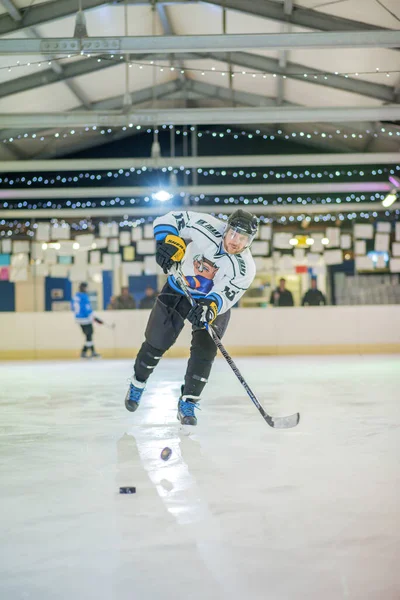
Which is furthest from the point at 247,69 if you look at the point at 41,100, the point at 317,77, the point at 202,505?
the point at 202,505

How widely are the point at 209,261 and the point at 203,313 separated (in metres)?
0.30

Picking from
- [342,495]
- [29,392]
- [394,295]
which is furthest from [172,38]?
[394,295]

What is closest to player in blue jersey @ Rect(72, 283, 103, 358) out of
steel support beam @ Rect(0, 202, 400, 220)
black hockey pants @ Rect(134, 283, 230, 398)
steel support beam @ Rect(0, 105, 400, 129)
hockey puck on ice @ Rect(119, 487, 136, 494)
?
steel support beam @ Rect(0, 202, 400, 220)

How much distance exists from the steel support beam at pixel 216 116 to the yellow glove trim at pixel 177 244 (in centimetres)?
529

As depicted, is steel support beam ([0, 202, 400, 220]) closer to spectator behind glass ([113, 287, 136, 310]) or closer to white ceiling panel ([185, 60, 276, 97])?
spectator behind glass ([113, 287, 136, 310])

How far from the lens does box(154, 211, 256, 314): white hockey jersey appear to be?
3.58 m

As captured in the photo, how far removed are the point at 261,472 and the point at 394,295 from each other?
8.86m

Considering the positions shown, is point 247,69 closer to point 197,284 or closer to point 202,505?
point 197,284

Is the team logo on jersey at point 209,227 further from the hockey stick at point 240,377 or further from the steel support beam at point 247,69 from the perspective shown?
the steel support beam at point 247,69

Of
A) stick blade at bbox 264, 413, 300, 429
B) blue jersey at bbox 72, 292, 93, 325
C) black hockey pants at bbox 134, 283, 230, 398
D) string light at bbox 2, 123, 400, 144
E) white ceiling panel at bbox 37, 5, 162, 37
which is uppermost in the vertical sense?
white ceiling panel at bbox 37, 5, 162, 37

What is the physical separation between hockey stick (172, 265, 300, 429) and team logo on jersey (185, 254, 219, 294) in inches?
1.9

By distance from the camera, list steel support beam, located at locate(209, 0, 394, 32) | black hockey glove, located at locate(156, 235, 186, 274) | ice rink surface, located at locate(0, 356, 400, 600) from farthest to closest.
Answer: steel support beam, located at locate(209, 0, 394, 32) < black hockey glove, located at locate(156, 235, 186, 274) < ice rink surface, located at locate(0, 356, 400, 600)

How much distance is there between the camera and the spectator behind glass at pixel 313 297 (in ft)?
35.8

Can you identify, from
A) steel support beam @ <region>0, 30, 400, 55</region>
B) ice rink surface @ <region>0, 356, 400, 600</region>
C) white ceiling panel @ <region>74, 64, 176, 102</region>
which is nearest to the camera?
ice rink surface @ <region>0, 356, 400, 600</region>
